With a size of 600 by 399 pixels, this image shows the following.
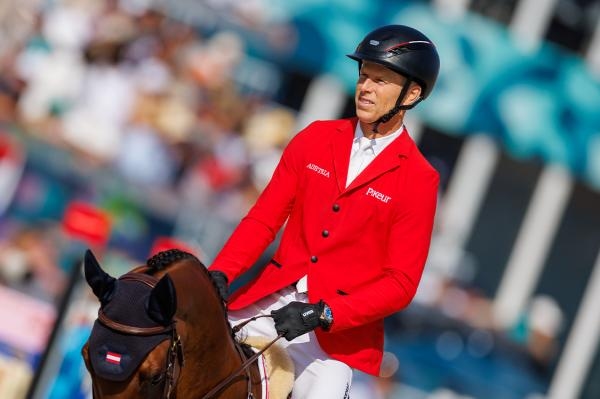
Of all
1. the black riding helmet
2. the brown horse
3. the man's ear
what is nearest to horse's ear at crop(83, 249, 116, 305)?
the brown horse

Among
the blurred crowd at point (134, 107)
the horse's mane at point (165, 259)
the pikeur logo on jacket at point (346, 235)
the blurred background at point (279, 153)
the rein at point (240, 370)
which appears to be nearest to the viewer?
the horse's mane at point (165, 259)

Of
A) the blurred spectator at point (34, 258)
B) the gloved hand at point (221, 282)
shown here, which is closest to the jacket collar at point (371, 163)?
the gloved hand at point (221, 282)

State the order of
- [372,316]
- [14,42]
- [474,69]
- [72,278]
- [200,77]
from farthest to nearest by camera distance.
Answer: [474,69]
[200,77]
[14,42]
[72,278]
[372,316]

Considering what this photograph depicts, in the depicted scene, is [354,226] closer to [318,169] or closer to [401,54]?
[318,169]

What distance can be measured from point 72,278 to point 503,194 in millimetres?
13160

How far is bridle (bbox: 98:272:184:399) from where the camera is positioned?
3.10 metres

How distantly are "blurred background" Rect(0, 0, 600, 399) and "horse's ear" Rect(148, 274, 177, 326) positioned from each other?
9.20ft

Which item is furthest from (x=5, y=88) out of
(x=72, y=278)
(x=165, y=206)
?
(x=72, y=278)

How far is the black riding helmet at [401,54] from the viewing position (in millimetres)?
3949

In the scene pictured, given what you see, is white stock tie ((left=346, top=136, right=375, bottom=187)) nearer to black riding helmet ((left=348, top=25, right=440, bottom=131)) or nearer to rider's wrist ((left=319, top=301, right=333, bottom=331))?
black riding helmet ((left=348, top=25, right=440, bottom=131))

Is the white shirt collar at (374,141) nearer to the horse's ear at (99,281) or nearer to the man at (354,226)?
the man at (354,226)

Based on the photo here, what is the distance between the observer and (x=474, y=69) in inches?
618

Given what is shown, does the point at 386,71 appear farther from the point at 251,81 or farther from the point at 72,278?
the point at 251,81

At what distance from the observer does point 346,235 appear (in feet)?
13.1
